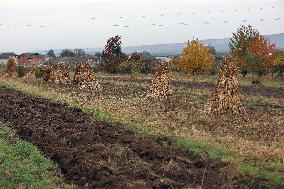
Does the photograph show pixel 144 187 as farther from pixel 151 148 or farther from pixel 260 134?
pixel 260 134

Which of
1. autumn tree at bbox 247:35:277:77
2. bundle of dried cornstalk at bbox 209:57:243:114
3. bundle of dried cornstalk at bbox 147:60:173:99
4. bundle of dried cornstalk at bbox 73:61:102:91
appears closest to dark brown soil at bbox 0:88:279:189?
bundle of dried cornstalk at bbox 209:57:243:114

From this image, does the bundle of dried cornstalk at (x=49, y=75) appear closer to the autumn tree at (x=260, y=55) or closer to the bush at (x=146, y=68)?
the autumn tree at (x=260, y=55)

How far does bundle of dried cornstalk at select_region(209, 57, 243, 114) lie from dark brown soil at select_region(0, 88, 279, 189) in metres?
5.73

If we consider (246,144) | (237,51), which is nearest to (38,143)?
(246,144)

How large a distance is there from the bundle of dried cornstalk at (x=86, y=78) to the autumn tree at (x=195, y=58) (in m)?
16.0

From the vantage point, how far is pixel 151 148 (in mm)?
13758

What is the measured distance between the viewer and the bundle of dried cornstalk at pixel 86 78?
33750 millimetres

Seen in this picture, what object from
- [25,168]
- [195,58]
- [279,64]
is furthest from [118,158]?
[279,64]

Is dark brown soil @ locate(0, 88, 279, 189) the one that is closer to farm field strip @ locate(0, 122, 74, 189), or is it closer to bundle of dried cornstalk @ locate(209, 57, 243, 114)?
farm field strip @ locate(0, 122, 74, 189)

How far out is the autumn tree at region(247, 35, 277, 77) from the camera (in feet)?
157

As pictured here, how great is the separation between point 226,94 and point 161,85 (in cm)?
625

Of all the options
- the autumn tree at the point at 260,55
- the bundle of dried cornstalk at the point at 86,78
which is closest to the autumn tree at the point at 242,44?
the autumn tree at the point at 260,55

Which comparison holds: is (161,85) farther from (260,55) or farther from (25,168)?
(260,55)

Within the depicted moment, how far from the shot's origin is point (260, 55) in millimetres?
49719
